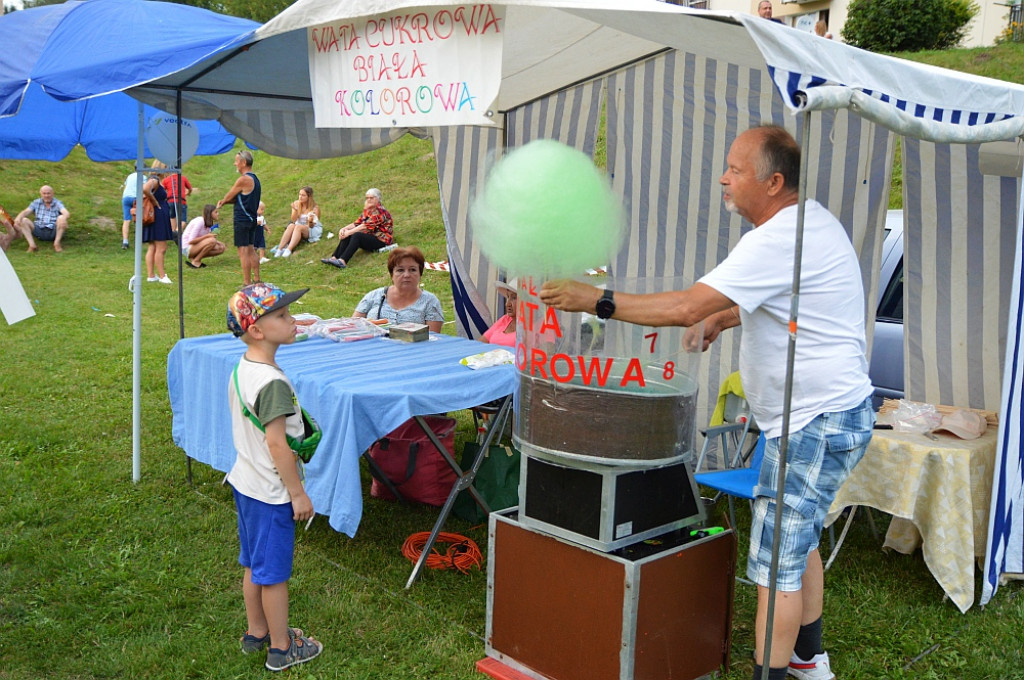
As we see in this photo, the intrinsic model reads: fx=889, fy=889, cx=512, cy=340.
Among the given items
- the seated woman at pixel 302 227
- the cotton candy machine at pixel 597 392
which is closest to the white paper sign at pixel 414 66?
the cotton candy machine at pixel 597 392

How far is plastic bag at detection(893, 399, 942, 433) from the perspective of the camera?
12.1 ft

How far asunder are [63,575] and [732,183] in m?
3.08

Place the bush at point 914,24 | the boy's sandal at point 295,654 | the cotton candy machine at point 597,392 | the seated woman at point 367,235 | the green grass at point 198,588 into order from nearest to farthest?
the cotton candy machine at point 597,392 < the boy's sandal at point 295,654 < the green grass at point 198,588 < the seated woman at point 367,235 < the bush at point 914,24

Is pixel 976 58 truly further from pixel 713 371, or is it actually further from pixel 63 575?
pixel 63 575

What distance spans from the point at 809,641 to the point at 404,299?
9.19 ft

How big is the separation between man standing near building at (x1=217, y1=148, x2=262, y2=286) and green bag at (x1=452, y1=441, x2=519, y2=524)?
683cm

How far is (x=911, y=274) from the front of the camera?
4160 mm

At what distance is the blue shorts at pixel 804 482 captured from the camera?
8.02 feet

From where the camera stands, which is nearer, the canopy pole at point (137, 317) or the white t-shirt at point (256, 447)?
the white t-shirt at point (256, 447)

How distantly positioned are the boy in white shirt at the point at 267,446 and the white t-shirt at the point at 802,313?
52.0 inches

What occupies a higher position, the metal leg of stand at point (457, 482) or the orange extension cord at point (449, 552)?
the metal leg of stand at point (457, 482)

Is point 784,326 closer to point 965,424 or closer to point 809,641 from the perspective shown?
point 809,641

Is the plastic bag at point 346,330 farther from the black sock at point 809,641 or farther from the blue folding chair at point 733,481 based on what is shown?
the black sock at point 809,641

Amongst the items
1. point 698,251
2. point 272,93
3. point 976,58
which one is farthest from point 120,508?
point 976,58
